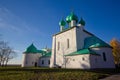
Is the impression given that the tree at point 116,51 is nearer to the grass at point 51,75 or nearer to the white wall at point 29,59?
the grass at point 51,75

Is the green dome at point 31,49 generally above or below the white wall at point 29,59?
above

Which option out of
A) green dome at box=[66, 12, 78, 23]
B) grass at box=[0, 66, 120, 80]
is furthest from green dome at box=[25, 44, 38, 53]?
grass at box=[0, 66, 120, 80]

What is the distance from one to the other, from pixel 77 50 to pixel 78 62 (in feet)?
12.5

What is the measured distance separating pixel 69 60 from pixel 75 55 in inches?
102

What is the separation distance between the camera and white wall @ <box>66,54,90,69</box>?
72.1 ft

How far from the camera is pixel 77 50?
87.6ft

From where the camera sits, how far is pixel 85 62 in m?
22.2

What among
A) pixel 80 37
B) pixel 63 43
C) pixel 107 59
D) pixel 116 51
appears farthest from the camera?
pixel 116 51

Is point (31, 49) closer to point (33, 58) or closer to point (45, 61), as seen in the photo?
point (33, 58)

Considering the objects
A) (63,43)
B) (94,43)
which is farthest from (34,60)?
(94,43)

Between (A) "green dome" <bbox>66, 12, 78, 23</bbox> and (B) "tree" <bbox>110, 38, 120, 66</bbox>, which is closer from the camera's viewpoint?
(A) "green dome" <bbox>66, 12, 78, 23</bbox>

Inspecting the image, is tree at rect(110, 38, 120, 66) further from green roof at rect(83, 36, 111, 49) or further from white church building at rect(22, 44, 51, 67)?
white church building at rect(22, 44, 51, 67)

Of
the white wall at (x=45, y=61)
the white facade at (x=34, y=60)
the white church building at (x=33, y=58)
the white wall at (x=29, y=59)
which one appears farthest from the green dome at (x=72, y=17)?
the white wall at (x=29, y=59)

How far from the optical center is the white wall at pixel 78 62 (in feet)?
72.1
